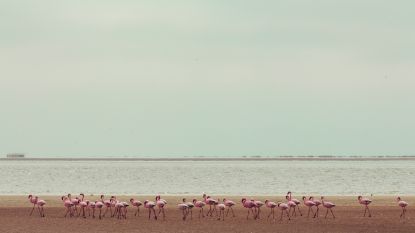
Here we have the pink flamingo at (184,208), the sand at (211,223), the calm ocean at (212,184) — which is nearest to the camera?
the sand at (211,223)

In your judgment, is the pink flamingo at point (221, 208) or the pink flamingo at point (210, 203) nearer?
the pink flamingo at point (221, 208)

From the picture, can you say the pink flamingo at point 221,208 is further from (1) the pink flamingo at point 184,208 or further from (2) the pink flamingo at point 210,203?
(1) the pink flamingo at point 184,208

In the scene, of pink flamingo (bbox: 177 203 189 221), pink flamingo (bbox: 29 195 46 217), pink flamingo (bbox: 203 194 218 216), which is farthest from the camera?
pink flamingo (bbox: 29 195 46 217)

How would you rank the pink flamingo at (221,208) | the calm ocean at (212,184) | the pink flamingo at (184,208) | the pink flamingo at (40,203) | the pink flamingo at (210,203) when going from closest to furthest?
the pink flamingo at (184,208) → the pink flamingo at (221,208) → the pink flamingo at (210,203) → the pink flamingo at (40,203) → the calm ocean at (212,184)

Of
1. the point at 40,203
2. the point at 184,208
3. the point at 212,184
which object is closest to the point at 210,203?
the point at 184,208

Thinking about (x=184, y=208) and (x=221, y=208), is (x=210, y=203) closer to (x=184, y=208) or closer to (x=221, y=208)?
(x=221, y=208)

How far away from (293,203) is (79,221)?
7.93 metres

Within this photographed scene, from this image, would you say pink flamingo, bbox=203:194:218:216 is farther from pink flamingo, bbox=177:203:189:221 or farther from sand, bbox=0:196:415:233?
pink flamingo, bbox=177:203:189:221

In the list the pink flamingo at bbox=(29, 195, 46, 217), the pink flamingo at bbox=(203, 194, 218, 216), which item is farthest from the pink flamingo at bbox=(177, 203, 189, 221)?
the pink flamingo at bbox=(29, 195, 46, 217)

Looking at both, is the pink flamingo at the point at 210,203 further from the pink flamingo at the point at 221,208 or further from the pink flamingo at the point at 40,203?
the pink flamingo at the point at 40,203

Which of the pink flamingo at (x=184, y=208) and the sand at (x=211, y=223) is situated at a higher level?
the pink flamingo at (x=184, y=208)

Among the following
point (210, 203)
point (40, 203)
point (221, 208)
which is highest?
point (210, 203)

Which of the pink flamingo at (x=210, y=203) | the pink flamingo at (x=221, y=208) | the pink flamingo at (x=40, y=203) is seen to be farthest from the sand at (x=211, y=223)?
the pink flamingo at (x=210, y=203)

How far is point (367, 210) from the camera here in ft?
110
